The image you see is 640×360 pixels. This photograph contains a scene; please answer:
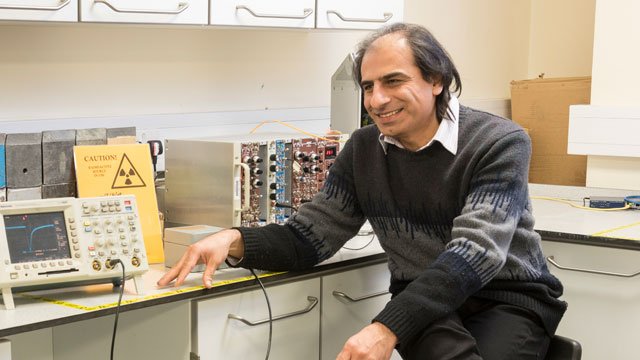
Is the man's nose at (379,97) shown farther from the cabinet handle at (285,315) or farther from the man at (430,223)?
the cabinet handle at (285,315)

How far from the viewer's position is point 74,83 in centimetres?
270

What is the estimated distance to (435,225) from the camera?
225 centimetres

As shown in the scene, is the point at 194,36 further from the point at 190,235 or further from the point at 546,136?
the point at 546,136

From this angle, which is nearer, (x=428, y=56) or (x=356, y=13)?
(x=428, y=56)

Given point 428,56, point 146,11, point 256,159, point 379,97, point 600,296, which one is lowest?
point 600,296

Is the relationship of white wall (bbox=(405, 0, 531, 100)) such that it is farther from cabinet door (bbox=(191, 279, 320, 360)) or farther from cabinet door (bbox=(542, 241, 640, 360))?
cabinet door (bbox=(191, 279, 320, 360))

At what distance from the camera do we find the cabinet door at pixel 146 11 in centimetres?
223

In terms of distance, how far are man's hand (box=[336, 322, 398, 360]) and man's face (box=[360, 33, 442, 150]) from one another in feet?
1.76

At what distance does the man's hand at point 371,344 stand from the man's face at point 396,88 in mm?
538

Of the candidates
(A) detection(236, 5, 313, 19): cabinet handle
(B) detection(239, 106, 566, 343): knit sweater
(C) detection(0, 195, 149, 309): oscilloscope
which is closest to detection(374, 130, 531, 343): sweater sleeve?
(B) detection(239, 106, 566, 343): knit sweater

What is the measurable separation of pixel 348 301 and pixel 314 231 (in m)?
0.26

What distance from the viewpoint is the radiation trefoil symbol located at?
96.0 inches

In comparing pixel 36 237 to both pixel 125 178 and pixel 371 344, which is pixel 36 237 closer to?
pixel 125 178

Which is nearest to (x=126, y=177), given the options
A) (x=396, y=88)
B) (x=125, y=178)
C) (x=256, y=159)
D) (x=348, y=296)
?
(x=125, y=178)
